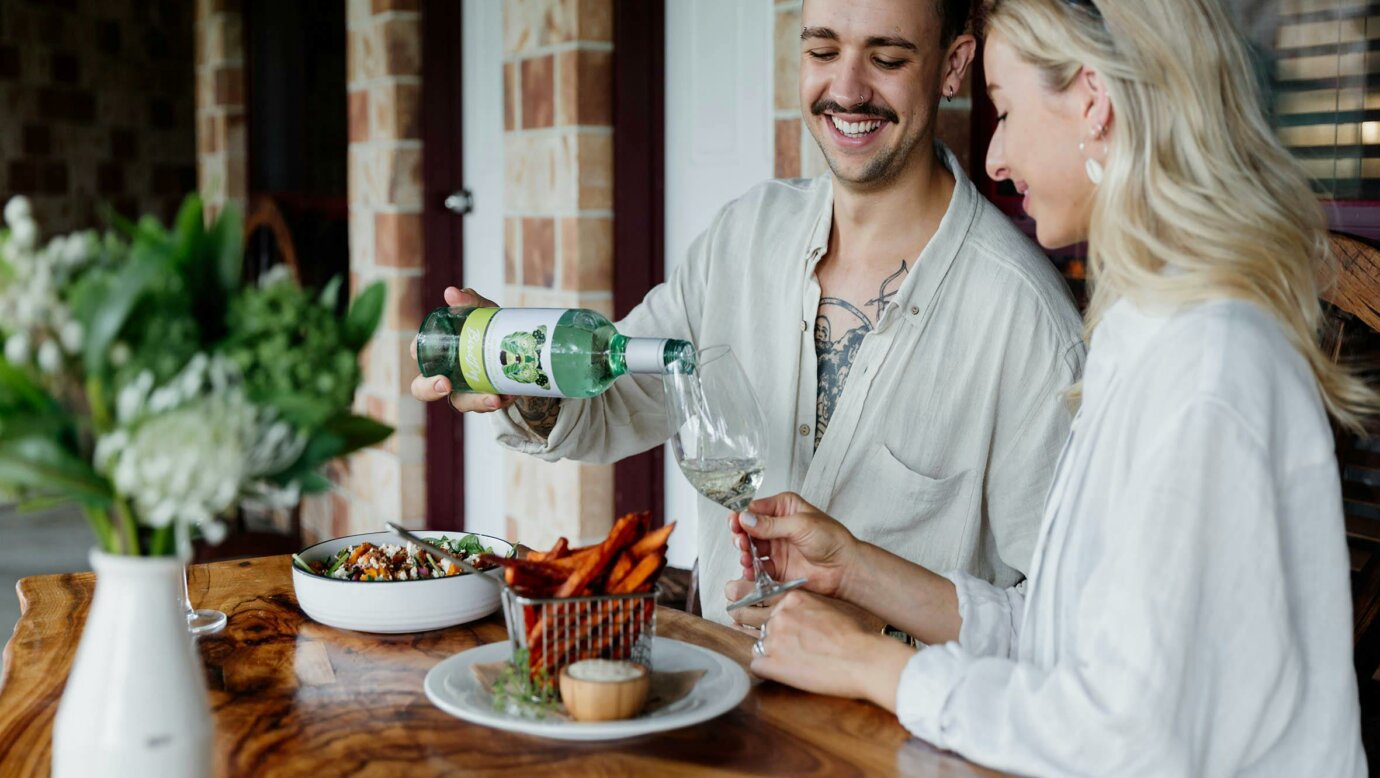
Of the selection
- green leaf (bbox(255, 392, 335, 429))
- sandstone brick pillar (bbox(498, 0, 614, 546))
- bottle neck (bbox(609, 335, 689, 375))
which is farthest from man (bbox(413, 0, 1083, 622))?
sandstone brick pillar (bbox(498, 0, 614, 546))

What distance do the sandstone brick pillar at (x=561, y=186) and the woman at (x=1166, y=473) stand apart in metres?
1.96

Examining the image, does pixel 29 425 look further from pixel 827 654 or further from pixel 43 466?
pixel 827 654

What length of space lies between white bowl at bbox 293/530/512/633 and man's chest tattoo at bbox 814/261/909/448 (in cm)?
64

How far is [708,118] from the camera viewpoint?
317 cm

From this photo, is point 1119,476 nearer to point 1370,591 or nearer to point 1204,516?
point 1204,516

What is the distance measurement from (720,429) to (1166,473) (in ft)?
1.67

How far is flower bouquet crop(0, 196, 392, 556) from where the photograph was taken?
92cm

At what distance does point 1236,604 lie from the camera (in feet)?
3.71

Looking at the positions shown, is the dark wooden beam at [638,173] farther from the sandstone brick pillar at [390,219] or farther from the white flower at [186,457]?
the white flower at [186,457]

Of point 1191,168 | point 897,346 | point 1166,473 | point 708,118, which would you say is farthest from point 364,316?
point 708,118

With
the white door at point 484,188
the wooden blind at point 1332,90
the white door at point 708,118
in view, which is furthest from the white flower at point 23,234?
the white door at point 484,188

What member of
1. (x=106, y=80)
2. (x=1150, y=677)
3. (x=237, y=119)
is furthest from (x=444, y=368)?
(x=106, y=80)

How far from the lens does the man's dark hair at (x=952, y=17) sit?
202cm

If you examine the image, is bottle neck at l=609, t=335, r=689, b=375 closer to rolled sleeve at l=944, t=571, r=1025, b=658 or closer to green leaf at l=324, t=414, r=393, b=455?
rolled sleeve at l=944, t=571, r=1025, b=658
